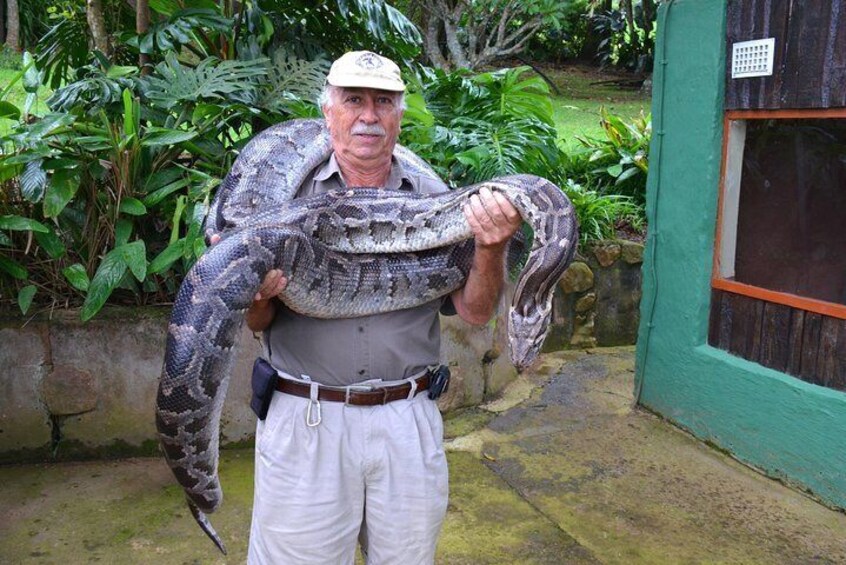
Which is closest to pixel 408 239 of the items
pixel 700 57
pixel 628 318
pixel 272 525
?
pixel 272 525

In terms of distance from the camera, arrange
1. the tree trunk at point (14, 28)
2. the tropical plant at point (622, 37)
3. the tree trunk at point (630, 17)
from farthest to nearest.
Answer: the tropical plant at point (622, 37) < the tree trunk at point (630, 17) < the tree trunk at point (14, 28)

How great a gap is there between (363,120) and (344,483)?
4.13 ft

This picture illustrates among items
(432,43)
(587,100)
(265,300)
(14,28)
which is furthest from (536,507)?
(14,28)

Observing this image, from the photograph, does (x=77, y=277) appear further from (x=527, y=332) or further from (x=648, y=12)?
(x=648, y=12)

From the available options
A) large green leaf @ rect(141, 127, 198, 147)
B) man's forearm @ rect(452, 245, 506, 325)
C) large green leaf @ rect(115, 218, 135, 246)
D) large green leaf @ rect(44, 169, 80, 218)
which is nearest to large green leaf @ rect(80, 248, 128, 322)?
large green leaf @ rect(115, 218, 135, 246)

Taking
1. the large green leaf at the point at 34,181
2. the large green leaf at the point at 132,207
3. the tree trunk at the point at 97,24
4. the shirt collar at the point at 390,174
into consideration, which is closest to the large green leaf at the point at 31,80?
the tree trunk at the point at 97,24

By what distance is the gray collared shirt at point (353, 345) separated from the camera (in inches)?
115

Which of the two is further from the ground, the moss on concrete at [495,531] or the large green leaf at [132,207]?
the large green leaf at [132,207]

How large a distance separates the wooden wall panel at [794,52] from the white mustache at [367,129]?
310 cm

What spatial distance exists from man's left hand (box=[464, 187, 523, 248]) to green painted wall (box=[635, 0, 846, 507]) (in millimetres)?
3045

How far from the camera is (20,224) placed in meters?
4.89

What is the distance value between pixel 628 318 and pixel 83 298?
16.0 ft

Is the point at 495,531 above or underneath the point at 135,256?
underneath

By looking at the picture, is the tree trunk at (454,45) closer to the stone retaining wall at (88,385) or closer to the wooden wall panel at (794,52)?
the wooden wall panel at (794,52)
